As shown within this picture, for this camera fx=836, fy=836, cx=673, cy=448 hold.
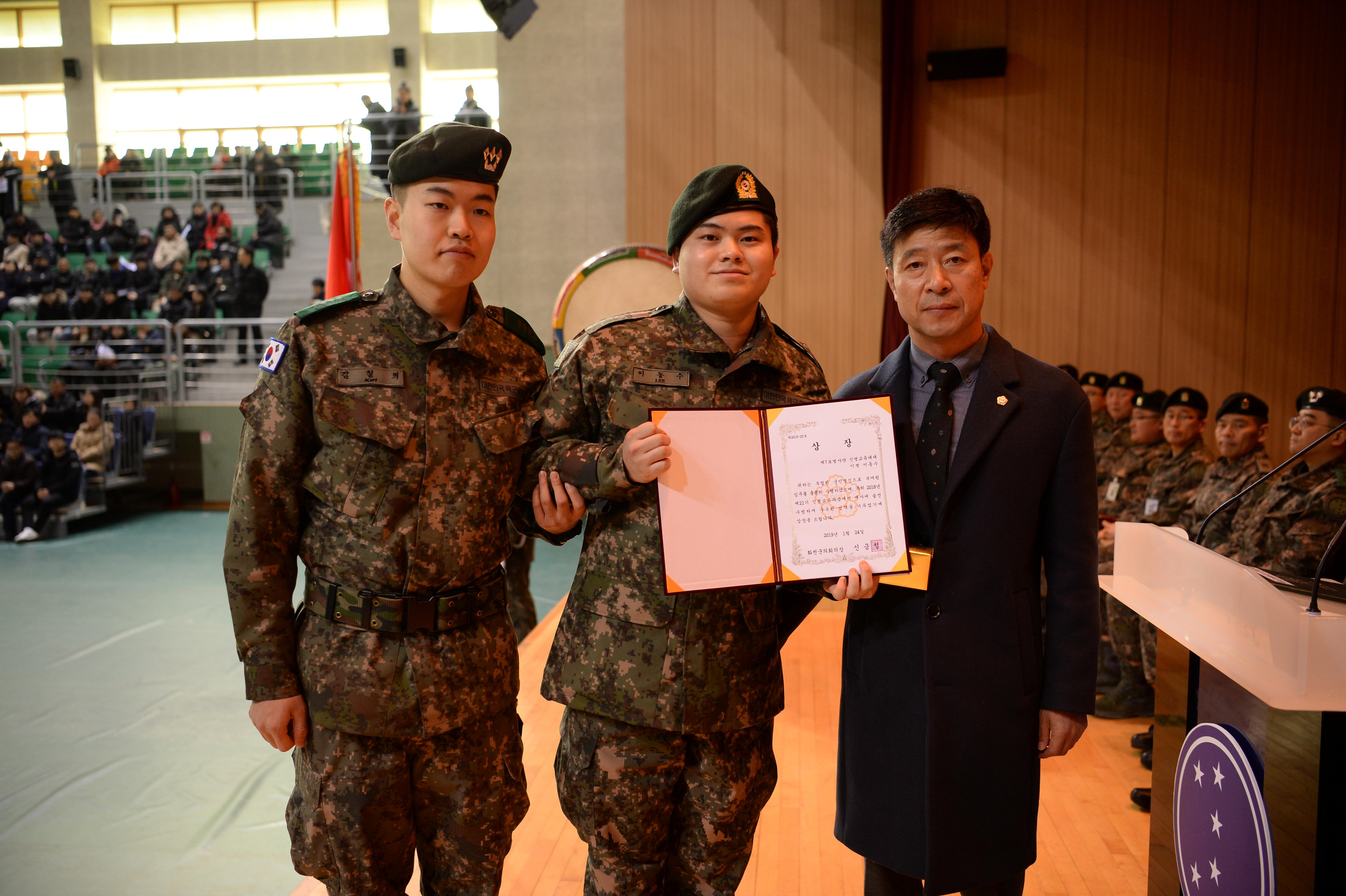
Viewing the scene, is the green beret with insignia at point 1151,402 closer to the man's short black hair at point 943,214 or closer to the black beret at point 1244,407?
the black beret at point 1244,407

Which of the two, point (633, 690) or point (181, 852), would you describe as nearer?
point (633, 690)

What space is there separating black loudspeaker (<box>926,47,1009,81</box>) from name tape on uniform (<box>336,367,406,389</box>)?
5080mm

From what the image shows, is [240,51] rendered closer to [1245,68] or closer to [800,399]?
[1245,68]

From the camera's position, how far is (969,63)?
18.0ft

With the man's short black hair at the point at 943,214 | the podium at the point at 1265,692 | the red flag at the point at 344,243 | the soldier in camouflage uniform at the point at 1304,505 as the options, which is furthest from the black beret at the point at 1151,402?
the red flag at the point at 344,243

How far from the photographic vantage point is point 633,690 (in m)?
1.58

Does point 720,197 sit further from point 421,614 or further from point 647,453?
point 421,614

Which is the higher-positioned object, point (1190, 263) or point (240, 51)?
point (240, 51)

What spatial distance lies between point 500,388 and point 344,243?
179 inches

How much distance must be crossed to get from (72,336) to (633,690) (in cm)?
1247

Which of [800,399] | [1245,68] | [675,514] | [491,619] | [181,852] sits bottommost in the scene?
[181,852]

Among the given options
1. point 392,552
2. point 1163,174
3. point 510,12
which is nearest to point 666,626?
point 392,552

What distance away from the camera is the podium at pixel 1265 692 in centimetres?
119

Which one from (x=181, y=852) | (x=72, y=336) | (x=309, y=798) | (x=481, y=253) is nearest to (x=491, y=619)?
(x=309, y=798)
